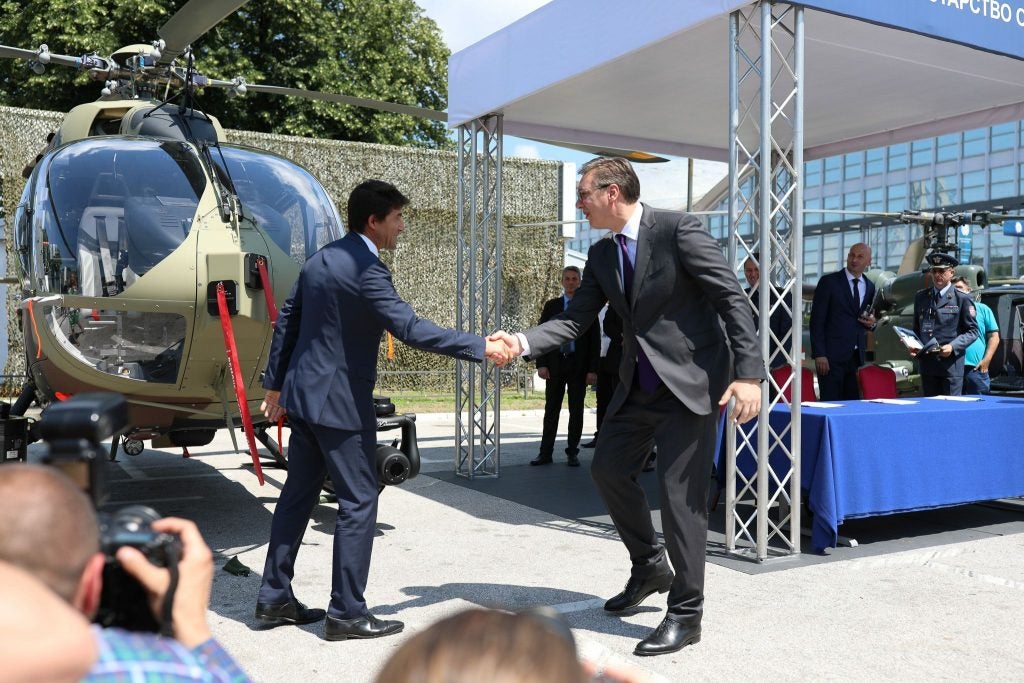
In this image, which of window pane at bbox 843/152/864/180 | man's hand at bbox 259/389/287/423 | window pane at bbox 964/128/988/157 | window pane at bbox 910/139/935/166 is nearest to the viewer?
man's hand at bbox 259/389/287/423

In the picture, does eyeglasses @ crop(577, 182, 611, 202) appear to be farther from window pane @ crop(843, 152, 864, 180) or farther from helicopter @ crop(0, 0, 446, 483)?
window pane @ crop(843, 152, 864, 180)

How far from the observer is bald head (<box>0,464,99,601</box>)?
1002mm

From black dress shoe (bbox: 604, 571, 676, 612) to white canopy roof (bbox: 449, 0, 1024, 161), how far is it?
309cm

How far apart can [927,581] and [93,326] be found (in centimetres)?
485

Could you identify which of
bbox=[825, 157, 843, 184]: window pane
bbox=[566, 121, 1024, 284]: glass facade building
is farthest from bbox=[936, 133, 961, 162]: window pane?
bbox=[825, 157, 843, 184]: window pane

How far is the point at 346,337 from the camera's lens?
162 inches

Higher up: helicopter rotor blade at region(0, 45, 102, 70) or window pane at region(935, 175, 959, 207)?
window pane at region(935, 175, 959, 207)

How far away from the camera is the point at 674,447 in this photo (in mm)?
4078

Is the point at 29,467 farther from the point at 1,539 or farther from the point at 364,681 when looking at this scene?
the point at 364,681

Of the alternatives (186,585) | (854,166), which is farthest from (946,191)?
(186,585)

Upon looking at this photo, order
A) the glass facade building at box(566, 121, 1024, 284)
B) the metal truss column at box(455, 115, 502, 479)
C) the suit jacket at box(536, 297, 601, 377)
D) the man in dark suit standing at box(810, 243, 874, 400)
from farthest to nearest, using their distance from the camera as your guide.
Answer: the glass facade building at box(566, 121, 1024, 284) < the suit jacket at box(536, 297, 601, 377) < the man in dark suit standing at box(810, 243, 874, 400) < the metal truss column at box(455, 115, 502, 479)

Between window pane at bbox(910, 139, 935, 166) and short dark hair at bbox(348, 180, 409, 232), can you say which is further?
window pane at bbox(910, 139, 935, 166)

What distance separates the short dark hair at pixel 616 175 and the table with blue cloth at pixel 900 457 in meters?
2.06

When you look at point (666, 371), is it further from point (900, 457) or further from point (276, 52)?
point (276, 52)
